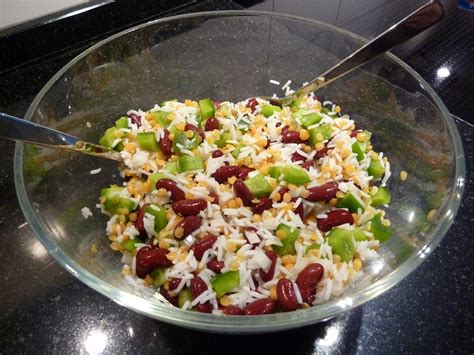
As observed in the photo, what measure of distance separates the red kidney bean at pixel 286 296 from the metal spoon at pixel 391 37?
0.68 metres

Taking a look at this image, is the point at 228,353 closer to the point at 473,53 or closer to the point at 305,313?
the point at 305,313

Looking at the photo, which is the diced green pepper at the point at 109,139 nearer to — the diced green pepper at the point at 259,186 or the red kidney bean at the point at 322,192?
the diced green pepper at the point at 259,186

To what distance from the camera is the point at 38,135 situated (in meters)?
0.99

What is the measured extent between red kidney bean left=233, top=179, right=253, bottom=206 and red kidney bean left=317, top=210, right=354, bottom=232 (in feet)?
0.64

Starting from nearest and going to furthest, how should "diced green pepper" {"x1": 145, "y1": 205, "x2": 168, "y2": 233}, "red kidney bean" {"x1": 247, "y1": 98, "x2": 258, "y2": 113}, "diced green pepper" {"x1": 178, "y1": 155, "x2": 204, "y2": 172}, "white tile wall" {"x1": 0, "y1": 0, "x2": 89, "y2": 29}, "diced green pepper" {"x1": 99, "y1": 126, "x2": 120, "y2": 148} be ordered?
"diced green pepper" {"x1": 145, "y1": 205, "x2": 168, "y2": 233}, "diced green pepper" {"x1": 178, "y1": 155, "x2": 204, "y2": 172}, "diced green pepper" {"x1": 99, "y1": 126, "x2": 120, "y2": 148}, "red kidney bean" {"x1": 247, "y1": 98, "x2": 258, "y2": 113}, "white tile wall" {"x1": 0, "y1": 0, "x2": 89, "y2": 29}

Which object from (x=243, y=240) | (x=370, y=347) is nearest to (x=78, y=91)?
(x=243, y=240)

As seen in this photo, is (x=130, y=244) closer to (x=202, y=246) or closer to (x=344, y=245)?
(x=202, y=246)

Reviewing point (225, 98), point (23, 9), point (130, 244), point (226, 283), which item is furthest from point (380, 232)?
point (23, 9)

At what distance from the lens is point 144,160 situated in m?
1.24

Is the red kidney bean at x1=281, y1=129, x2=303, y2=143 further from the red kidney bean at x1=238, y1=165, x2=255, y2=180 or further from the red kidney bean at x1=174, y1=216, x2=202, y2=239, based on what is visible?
the red kidney bean at x1=174, y1=216, x2=202, y2=239

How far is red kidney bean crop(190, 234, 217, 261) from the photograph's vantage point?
39.9 inches

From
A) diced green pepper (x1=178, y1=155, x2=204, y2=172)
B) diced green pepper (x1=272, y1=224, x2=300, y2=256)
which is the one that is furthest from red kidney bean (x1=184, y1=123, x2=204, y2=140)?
diced green pepper (x1=272, y1=224, x2=300, y2=256)

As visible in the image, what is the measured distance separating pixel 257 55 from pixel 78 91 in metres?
0.65

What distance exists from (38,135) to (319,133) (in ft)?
2.47
